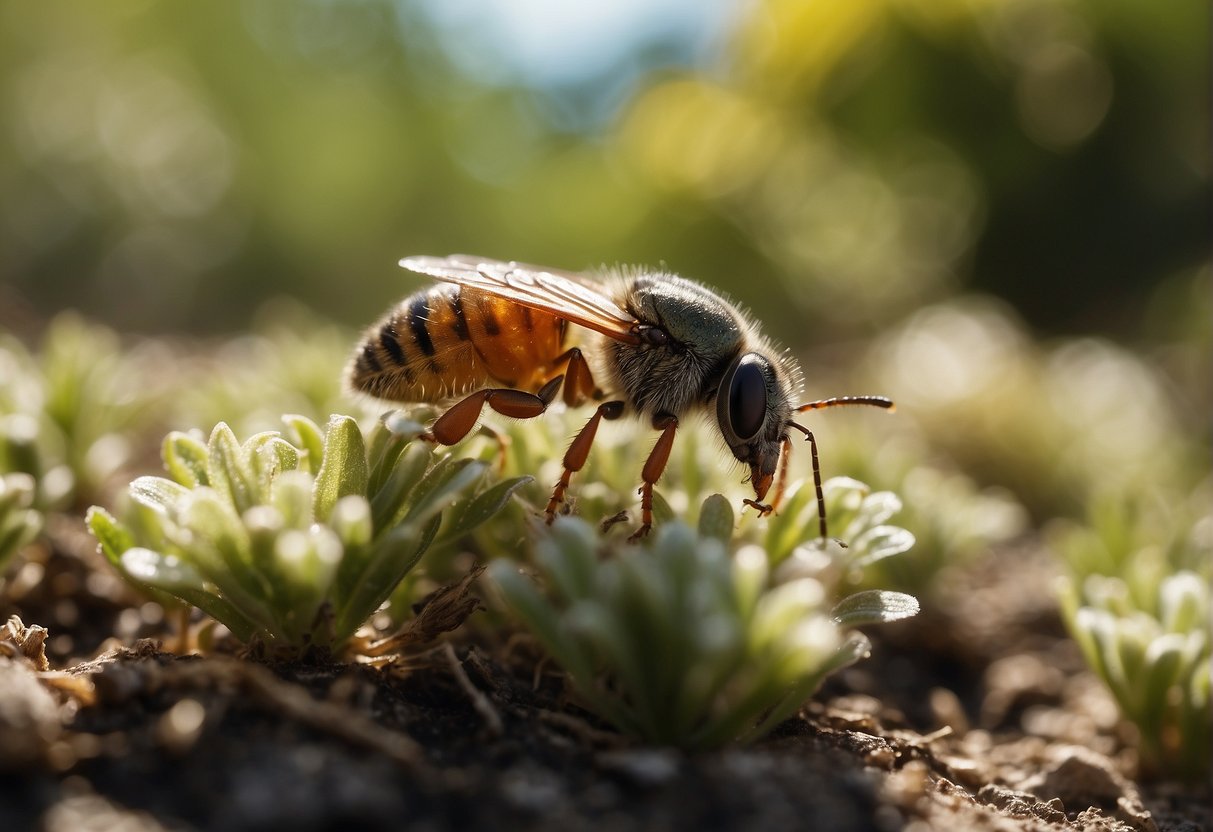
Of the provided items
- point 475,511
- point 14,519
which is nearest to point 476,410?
point 475,511

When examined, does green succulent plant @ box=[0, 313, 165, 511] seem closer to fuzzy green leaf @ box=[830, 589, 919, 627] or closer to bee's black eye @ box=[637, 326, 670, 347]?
bee's black eye @ box=[637, 326, 670, 347]

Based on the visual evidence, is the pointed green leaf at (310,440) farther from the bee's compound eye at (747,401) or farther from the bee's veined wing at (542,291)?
the bee's compound eye at (747,401)

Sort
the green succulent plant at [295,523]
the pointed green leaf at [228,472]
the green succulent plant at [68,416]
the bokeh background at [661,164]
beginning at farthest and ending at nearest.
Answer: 1. the bokeh background at [661,164]
2. the green succulent plant at [68,416]
3. the pointed green leaf at [228,472]
4. the green succulent plant at [295,523]

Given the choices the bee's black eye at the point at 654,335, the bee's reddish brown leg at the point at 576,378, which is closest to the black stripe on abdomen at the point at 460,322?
the bee's reddish brown leg at the point at 576,378

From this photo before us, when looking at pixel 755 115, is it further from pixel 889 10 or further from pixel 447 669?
pixel 447 669

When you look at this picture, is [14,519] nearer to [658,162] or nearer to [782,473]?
[782,473]
